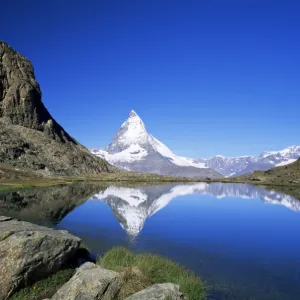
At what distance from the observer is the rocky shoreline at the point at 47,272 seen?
18234 mm

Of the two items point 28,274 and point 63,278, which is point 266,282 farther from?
point 28,274

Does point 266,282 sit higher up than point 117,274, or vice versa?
point 117,274

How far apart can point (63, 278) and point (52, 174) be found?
183m

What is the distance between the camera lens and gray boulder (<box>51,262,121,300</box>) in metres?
18.2

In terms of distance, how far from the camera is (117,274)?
782 inches

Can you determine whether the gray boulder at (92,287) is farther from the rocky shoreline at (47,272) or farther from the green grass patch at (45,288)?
the green grass patch at (45,288)

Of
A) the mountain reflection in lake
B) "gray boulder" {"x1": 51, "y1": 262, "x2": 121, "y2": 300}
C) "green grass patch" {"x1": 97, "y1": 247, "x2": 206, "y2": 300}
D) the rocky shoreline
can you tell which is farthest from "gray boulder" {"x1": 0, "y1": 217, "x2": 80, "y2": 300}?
the mountain reflection in lake

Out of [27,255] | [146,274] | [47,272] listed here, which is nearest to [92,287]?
[47,272]

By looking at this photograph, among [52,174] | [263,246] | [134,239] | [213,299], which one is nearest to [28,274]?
[213,299]

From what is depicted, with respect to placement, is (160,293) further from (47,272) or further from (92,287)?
(47,272)

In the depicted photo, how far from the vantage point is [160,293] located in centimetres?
1766

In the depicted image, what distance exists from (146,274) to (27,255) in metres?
7.05

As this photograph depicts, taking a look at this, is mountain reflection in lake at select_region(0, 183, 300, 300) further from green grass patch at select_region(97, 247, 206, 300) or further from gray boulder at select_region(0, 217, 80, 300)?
gray boulder at select_region(0, 217, 80, 300)

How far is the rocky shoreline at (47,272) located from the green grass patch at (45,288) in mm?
253
